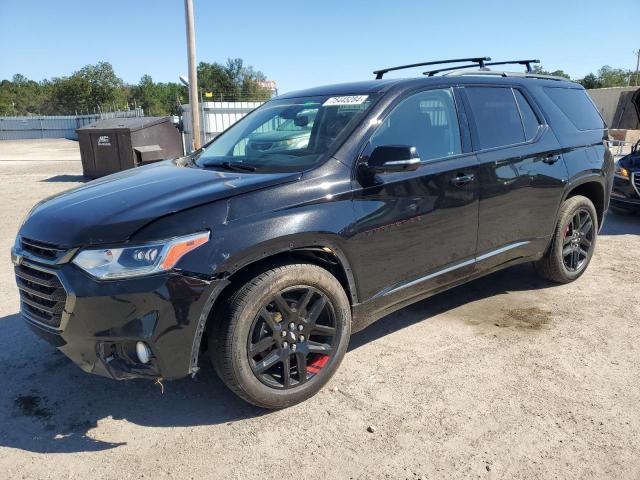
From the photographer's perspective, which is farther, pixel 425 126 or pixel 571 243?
pixel 571 243

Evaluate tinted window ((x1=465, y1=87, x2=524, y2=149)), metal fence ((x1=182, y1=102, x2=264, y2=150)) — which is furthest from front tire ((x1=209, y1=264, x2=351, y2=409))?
metal fence ((x1=182, y1=102, x2=264, y2=150))

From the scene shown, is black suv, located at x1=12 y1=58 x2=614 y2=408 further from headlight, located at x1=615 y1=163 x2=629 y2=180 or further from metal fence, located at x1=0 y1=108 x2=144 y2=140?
metal fence, located at x1=0 y1=108 x2=144 y2=140

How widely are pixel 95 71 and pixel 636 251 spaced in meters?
65.9

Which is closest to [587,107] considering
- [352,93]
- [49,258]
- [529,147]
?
[529,147]

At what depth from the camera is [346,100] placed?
Result: 3.51 meters

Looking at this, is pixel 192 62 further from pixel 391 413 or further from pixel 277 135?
pixel 391 413

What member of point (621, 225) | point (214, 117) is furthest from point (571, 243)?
point (214, 117)

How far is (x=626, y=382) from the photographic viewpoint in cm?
315

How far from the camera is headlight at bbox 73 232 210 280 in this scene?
2.45m

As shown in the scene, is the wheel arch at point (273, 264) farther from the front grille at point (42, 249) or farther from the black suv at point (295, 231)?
the front grille at point (42, 249)

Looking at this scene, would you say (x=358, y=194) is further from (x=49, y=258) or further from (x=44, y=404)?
(x=44, y=404)

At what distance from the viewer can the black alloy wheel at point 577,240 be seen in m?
4.74

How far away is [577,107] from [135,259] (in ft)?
13.8

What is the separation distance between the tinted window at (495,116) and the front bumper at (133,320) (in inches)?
92.5
